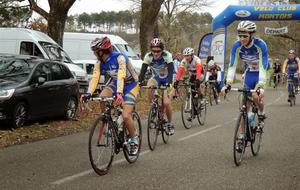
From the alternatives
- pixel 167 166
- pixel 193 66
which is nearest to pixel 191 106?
pixel 193 66

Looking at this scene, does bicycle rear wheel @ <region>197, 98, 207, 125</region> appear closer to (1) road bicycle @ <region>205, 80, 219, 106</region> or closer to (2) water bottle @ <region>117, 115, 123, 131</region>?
(2) water bottle @ <region>117, 115, 123, 131</region>

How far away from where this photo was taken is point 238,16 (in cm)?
2912

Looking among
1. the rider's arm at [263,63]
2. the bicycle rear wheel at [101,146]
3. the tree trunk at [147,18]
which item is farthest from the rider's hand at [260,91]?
the tree trunk at [147,18]

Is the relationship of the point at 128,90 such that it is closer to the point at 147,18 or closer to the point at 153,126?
the point at 153,126

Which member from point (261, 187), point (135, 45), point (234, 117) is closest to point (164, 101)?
point (261, 187)

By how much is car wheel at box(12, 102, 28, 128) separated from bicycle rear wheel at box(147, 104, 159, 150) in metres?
3.50

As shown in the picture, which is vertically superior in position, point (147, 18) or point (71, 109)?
point (147, 18)

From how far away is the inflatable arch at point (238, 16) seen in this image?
29.1 meters

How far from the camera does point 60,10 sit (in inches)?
760

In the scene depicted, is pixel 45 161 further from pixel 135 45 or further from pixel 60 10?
pixel 135 45

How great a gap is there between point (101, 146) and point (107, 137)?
170mm

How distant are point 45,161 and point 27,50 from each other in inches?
484

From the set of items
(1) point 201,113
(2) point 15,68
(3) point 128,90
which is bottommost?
(1) point 201,113

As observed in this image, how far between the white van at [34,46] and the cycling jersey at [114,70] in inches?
458
